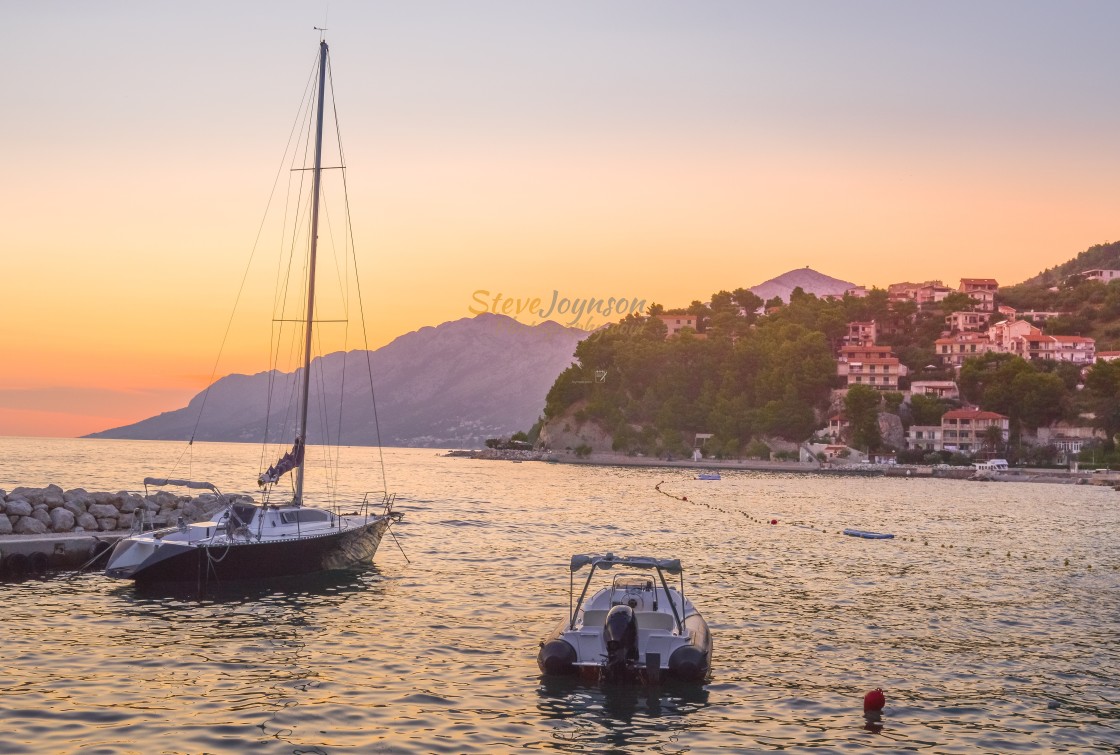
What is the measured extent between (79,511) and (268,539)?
12.1 meters

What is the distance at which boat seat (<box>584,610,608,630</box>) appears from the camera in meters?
21.0

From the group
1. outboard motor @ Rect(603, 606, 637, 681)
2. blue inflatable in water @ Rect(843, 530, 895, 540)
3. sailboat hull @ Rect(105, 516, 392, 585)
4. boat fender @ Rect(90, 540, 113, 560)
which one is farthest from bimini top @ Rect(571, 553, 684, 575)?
blue inflatable in water @ Rect(843, 530, 895, 540)

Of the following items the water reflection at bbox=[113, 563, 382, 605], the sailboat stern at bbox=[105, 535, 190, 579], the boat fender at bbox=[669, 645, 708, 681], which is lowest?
the water reflection at bbox=[113, 563, 382, 605]

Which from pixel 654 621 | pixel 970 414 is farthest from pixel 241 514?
pixel 970 414

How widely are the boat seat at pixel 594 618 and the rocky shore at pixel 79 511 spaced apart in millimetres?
19165

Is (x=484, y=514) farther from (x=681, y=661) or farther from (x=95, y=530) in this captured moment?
(x=681, y=661)

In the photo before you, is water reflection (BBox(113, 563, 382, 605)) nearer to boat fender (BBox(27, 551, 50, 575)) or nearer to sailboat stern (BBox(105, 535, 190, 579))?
sailboat stern (BBox(105, 535, 190, 579))

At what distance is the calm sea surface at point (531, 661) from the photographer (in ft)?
55.3

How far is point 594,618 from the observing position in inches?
830

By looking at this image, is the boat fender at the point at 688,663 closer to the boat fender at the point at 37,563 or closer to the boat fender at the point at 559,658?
the boat fender at the point at 559,658

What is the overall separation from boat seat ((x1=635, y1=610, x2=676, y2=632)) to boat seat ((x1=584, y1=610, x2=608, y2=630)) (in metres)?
0.72

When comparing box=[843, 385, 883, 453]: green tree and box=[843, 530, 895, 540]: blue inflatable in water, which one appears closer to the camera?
box=[843, 530, 895, 540]: blue inflatable in water

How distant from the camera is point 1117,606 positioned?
3225cm

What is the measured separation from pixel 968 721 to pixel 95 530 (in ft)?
102
